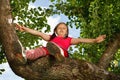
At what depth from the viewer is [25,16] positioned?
17.9m

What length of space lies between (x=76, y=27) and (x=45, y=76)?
9520 mm

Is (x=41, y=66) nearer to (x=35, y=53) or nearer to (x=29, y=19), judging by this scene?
(x=35, y=53)

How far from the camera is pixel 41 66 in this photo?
7.53 metres

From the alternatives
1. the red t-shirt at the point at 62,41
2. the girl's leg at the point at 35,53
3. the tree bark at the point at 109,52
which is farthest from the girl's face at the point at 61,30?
the tree bark at the point at 109,52

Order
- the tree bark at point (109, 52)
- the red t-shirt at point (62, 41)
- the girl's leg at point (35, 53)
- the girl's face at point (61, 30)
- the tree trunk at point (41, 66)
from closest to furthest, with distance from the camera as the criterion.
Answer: the tree trunk at point (41, 66) < the girl's leg at point (35, 53) < the red t-shirt at point (62, 41) < the girl's face at point (61, 30) < the tree bark at point (109, 52)

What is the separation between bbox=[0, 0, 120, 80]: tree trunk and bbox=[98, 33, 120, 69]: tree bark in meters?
4.12

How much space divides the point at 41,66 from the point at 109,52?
5.19 m

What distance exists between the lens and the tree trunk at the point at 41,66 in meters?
7.45

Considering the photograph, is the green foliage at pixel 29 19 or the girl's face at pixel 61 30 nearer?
the girl's face at pixel 61 30

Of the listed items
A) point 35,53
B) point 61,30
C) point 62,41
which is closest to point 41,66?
point 35,53

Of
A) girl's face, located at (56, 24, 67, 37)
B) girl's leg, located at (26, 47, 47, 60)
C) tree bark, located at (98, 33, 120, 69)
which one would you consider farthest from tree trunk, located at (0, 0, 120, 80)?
tree bark, located at (98, 33, 120, 69)

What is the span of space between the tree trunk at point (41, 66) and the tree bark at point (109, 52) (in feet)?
13.5

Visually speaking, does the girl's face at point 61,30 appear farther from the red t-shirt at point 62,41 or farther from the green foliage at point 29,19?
the green foliage at point 29,19

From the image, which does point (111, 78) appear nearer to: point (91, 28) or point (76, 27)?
point (91, 28)
